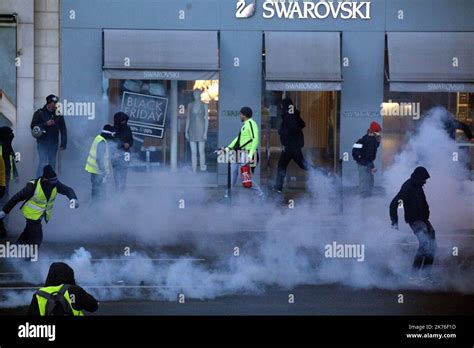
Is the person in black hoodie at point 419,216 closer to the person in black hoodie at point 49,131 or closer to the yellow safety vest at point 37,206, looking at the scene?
the yellow safety vest at point 37,206

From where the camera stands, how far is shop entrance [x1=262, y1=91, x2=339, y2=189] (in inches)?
576

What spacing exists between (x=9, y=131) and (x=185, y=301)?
14.5 ft

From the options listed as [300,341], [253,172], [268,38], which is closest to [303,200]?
[253,172]

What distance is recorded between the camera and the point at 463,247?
1060 centimetres

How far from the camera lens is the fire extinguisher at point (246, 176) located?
44.2 feet

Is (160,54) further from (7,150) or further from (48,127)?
(7,150)

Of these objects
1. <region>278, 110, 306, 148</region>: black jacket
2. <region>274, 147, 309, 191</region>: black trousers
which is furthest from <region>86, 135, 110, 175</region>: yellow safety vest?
<region>278, 110, 306, 148</region>: black jacket

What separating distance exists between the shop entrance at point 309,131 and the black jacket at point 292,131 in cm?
22

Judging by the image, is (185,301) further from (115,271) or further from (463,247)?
(463,247)

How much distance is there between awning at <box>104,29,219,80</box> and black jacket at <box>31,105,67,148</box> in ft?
6.00

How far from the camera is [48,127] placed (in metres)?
13.5
